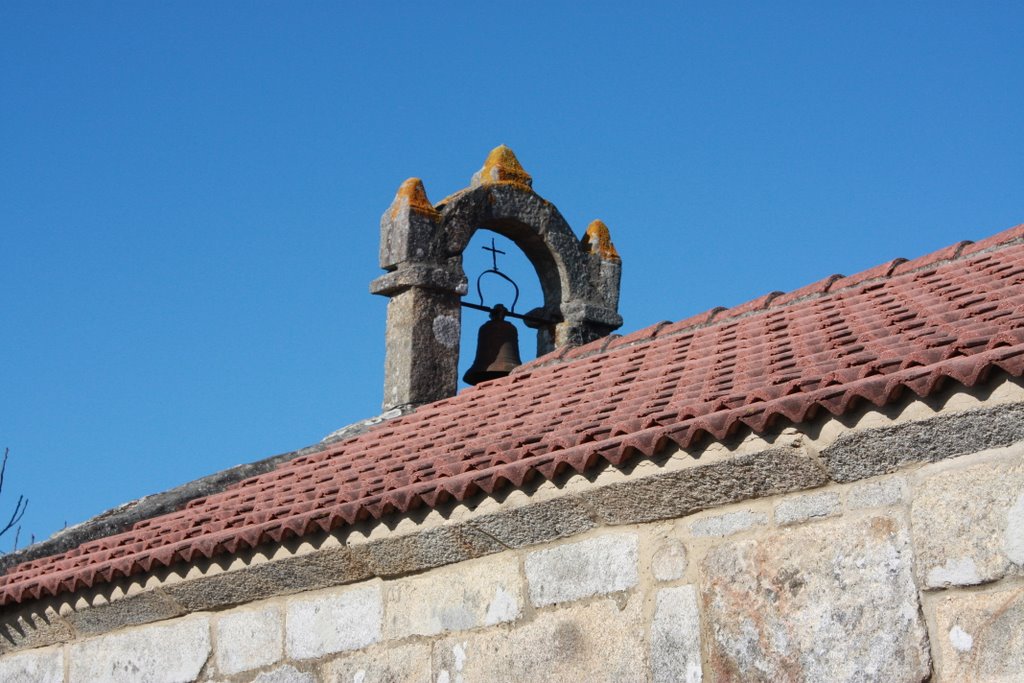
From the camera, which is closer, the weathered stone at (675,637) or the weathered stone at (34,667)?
the weathered stone at (675,637)

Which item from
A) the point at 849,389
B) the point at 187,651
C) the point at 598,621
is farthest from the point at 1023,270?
the point at 187,651

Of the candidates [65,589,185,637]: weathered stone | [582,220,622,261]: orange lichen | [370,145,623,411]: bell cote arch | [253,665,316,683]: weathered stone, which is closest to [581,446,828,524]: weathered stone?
[253,665,316,683]: weathered stone

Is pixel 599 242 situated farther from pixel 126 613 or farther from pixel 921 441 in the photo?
pixel 921 441

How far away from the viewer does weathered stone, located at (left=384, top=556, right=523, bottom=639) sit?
425 cm

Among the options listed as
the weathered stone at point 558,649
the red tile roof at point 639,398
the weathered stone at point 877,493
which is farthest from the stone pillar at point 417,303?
the weathered stone at point 877,493

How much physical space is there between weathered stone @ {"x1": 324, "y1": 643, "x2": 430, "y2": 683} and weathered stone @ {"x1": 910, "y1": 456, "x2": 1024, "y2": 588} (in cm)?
175

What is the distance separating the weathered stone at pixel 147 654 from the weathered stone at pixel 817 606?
227 centimetres

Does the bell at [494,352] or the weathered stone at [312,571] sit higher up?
the bell at [494,352]

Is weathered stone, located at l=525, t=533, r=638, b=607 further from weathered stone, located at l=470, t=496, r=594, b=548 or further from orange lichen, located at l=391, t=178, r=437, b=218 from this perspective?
orange lichen, located at l=391, t=178, r=437, b=218

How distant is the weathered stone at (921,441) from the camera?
128 inches

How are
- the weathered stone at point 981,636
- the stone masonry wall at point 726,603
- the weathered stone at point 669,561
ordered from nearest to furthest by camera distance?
the weathered stone at point 981,636 < the stone masonry wall at point 726,603 < the weathered stone at point 669,561

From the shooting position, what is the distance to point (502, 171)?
7738 millimetres

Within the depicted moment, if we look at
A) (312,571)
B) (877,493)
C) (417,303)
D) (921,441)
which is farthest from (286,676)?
(417,303)

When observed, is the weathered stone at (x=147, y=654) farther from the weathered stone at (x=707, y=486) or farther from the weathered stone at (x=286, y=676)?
the weathered stone at (x=707, y=486)
